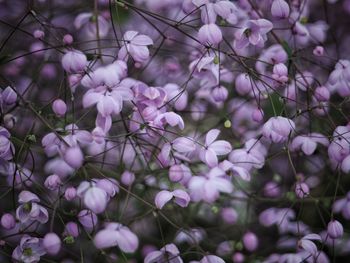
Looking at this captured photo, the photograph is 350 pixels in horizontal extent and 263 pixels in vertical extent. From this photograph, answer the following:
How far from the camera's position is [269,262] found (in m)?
1.21

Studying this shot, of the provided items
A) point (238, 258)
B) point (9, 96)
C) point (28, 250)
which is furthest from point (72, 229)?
point (238, 258)

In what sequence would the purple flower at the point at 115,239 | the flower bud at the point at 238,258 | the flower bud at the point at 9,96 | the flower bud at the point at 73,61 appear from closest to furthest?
the purple flower at the point at 115,239
the flower bud at the point at 73,61
the flower bud at the point at 9,96
the flower bud at the point at 238,258

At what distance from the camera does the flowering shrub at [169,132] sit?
0.92 m

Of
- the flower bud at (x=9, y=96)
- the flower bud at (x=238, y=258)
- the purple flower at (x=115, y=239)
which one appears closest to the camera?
the purple flower at (x=115, y=239)

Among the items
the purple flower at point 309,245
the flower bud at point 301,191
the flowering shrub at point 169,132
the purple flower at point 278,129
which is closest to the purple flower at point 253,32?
the flowering shrub at point 169,132

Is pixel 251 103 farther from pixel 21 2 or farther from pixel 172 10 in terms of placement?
pixel 21 2

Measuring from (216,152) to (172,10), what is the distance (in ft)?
2.86

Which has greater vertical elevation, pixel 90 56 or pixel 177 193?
pixel 90 56

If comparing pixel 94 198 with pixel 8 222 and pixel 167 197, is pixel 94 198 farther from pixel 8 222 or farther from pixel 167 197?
pixel 8 222

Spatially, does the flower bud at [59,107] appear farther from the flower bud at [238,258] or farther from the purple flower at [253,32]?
the flower bud at [238,258]

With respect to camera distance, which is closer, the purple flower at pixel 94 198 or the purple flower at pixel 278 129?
the purple flower at pixel 94 198

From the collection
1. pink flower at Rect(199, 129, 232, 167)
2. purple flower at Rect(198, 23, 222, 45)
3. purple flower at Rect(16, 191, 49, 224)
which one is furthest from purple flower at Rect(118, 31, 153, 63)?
purple flower at Rect(16, 191, 49, 224)

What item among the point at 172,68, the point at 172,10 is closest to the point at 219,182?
the point at 172,68

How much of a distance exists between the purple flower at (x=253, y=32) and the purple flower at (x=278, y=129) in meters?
0.18
